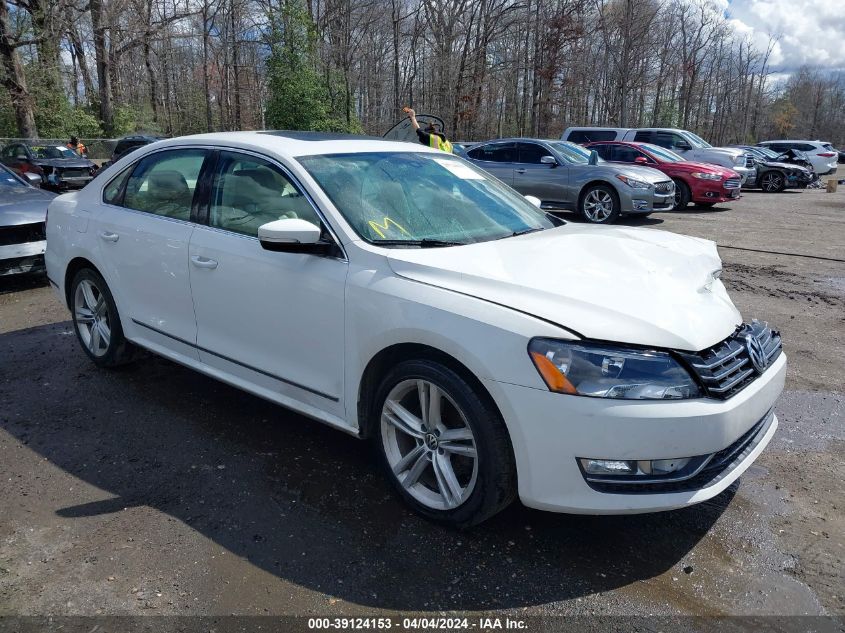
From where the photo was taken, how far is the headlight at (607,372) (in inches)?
94.5

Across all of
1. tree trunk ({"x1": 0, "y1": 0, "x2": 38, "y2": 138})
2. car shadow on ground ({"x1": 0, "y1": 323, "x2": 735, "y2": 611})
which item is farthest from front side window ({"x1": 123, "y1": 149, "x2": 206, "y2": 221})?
tree trunk ({"x1": 0, "y1": 0, "x2": 38, "y2": 138})

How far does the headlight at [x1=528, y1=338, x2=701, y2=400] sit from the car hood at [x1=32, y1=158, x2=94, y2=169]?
2133cm

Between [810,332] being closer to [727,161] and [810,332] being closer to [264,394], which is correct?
[264,394]

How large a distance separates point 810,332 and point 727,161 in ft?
48.5

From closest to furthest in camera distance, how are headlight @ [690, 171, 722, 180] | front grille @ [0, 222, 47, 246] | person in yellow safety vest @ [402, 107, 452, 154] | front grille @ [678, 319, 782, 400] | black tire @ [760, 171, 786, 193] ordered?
front grille @ [678, 319, 782, 400] → front grille @ [0, 222, 47, 246] → person in yellow safety vest @ [402, 107, 452, 154] → headlight @ [690, 171, 722, 180] → black tire @ [760, 171, 786, 193]

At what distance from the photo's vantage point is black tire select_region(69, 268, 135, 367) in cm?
455

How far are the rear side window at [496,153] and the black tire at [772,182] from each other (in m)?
13.2

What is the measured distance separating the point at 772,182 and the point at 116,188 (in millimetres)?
23247

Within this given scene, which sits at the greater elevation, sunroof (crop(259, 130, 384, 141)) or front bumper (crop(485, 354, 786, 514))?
sunroof (crop(259, 130, 384, 141))

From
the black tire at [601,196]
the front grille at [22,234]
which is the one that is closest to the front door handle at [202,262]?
the front grille at [22,234]

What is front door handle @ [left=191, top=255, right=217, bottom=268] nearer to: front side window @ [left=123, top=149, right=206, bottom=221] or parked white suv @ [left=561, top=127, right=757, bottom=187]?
front side window @ [left=123, top=149, right=206, bottom=221]

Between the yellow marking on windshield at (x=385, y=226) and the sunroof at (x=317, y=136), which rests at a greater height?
the sunroof at (x=317, y=136)

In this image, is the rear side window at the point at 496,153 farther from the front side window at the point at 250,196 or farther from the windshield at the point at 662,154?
the front side window at the point at 250,196

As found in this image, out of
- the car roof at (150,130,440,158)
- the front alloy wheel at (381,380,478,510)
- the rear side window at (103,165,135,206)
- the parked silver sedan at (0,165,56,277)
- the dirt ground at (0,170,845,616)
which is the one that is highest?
the car roof at (150,130,440,158)
